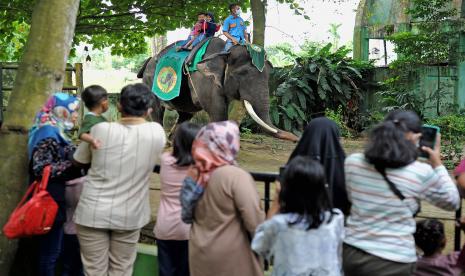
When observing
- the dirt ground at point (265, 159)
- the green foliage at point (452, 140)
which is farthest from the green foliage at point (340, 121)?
the green foliage at point (452, 140)

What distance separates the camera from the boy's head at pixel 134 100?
153 inches

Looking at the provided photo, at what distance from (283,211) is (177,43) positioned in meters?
7.93

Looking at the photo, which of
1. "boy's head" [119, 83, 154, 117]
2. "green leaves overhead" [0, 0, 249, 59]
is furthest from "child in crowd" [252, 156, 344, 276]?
"green leaves overhead" [0, 0, 249, 59]

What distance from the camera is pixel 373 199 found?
3.25m

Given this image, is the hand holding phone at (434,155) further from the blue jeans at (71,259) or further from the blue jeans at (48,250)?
the blue jeans at (71,259)

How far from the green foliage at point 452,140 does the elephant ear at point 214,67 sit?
12.3 feet

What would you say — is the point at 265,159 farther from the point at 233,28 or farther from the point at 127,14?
the point at 127,14

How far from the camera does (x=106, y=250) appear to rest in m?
4.05

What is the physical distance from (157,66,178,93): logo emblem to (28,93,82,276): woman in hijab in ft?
20.6

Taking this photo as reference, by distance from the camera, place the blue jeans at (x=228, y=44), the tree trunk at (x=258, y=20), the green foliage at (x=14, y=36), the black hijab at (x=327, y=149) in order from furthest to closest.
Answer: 1. the green foliage at (x=14, y=36)
2. the tree trunk at (x=258, y=20)
3. the blue jeans at (x=228, y=44)
4. the black hijab at (x=327, y=149)

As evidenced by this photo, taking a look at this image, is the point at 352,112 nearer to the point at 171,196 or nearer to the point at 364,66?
the point at 364,66

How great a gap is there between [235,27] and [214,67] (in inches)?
28.6

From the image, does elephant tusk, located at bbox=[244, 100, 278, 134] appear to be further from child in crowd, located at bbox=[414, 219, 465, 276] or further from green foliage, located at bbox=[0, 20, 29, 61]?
child in crowd, located at bbox=[414, 219, 465, 276]

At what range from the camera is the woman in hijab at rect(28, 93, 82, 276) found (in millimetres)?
4023
